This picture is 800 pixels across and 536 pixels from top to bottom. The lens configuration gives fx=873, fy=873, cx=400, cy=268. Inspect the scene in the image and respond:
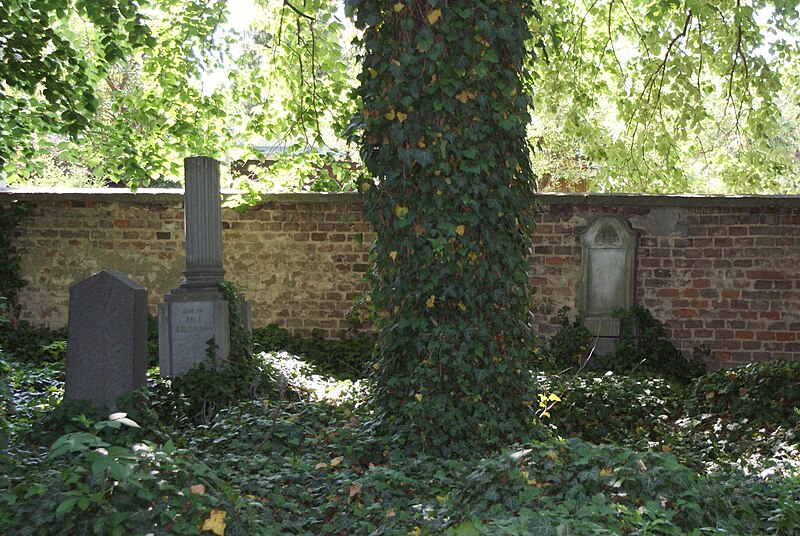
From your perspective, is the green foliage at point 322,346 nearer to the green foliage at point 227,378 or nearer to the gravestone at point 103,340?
the green foliage at point 227,378

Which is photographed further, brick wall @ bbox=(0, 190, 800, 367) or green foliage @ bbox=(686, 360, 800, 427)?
brick wall @ bbox=(0, 190, 800, 367)

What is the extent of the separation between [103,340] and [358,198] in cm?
517

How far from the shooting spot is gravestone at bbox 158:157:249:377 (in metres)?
8.84

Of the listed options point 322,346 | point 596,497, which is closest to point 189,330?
point 322,346

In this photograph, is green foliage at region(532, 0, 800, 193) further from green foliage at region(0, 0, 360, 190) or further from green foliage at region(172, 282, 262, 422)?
green foliage at region(172, 282, 262, 422)

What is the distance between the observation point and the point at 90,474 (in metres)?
4.07

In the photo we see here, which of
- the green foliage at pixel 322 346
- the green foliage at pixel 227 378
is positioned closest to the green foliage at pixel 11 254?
the green foliage at pixel 322 346

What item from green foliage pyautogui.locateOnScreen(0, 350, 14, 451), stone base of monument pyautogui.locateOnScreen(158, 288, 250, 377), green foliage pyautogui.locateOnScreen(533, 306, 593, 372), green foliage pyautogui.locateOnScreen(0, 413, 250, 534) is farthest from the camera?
green foliage pyautogui.locateOnScreen(533, 306, 593, 372)

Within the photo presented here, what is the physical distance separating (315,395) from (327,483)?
311 centimetres

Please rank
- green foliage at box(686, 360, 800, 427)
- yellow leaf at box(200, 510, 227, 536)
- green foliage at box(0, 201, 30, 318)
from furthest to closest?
green foliage at box(0, 201, 30, 318), green foliage at box(686, 360, 800, 427), yellow leaf at box(200, 510, 227, 536)

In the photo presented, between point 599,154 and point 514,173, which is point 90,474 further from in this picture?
point 599,154

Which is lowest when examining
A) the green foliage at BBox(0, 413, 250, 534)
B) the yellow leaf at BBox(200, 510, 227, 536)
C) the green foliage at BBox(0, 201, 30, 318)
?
the yellow leaf at BBox(200, 510, 227, 536)

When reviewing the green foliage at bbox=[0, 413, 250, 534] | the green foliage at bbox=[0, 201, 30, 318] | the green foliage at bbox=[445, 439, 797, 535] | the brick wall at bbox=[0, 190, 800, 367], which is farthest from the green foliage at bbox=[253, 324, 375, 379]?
the green foliage at bbox=[0, 413, 250, 534]

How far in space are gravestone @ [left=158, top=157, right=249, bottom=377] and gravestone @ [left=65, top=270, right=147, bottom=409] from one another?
205cm
